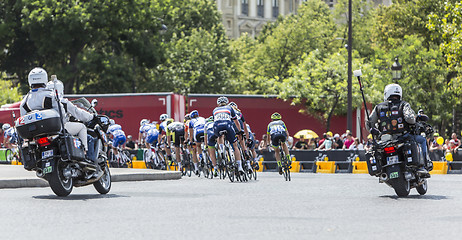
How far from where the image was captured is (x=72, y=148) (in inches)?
509

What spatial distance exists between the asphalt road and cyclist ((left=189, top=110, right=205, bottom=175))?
7277 millimetres

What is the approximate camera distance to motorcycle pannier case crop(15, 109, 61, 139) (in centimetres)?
1284

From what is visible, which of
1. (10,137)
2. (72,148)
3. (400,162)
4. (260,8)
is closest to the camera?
(72,148)

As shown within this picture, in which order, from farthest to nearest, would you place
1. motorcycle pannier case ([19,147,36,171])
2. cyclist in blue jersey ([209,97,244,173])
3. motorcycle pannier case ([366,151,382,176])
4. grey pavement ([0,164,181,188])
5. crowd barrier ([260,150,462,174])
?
crowd barrier ([260,150,462,174]) → cyclist in blue jersey ([209,97,244,173]) → grey pavement ([0,164,181,188]) → motorcycle pannier case ([366,151,382,176]) → motorcycle pannier case ([19,147,36,171])

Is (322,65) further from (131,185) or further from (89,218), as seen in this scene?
(89,218)

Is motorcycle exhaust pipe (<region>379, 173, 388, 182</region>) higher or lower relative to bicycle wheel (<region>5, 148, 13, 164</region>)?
higher

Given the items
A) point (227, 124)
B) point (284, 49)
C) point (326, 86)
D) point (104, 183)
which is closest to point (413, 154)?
point (104, 183)

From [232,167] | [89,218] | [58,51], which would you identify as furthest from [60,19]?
[89,218]

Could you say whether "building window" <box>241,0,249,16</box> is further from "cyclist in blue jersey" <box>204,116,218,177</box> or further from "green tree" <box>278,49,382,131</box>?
"cyclist in blue jersey" <box>204,116,218,177</box>

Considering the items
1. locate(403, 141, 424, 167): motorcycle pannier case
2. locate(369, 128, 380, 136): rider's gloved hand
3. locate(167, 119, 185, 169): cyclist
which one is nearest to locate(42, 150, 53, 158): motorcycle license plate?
locate(369, 128, 380, 136): rider's gloved hand

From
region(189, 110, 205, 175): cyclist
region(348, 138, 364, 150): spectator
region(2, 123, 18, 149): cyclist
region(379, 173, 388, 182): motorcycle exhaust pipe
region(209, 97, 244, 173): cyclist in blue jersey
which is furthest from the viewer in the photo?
region(2, 123, 18, 149): cyclist

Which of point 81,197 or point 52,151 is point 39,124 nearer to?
point 52,151

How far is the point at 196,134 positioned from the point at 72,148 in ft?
31.3

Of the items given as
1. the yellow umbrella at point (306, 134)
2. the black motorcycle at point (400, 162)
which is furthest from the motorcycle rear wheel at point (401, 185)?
the yellow umbrella at point (306, 134)
